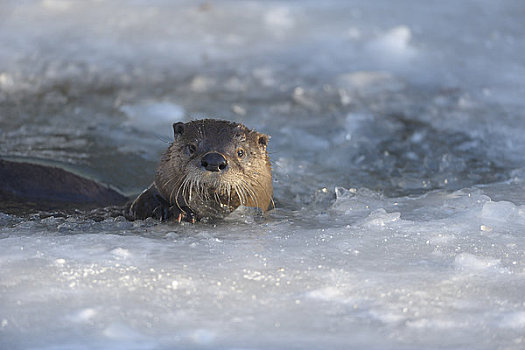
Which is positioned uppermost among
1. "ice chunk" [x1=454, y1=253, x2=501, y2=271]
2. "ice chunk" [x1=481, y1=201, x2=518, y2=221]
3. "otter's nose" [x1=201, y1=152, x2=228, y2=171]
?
"otter's nose" [x1=201, y1=152, x2=228, y2=171]

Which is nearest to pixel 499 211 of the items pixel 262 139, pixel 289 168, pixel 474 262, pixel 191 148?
pixel 474 262

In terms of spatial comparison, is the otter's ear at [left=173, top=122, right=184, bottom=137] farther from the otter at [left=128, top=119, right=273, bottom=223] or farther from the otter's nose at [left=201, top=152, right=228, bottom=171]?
the otter's nose at [left=201, top=152, right=228, bottom=171]

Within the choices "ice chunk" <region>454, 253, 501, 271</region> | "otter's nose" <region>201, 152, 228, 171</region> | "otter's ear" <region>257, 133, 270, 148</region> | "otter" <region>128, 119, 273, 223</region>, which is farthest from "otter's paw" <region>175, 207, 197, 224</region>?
"ice chunk" <region>454, 253, 501, 271</region>

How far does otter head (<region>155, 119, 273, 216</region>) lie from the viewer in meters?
3.36

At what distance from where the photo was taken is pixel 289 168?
193 inches

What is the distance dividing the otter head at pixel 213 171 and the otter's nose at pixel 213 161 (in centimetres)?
1

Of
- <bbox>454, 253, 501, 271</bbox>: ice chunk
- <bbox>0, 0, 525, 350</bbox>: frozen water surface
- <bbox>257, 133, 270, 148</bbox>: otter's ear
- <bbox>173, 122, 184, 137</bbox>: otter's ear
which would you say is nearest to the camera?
<bbox>0, 0, 525, 350</bbox>: frozen water surface

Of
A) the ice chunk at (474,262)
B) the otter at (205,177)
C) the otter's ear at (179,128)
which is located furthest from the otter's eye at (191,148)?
the ice chunk at (474,262)

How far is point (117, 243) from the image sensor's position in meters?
2.93

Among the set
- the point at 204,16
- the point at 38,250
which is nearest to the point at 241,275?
the point at 38,250

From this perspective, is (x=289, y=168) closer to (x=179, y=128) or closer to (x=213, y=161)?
Result: (x=179, y=128)

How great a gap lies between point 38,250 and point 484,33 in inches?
222

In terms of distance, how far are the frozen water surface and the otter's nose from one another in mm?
268

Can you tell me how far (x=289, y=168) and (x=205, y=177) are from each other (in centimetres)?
164
